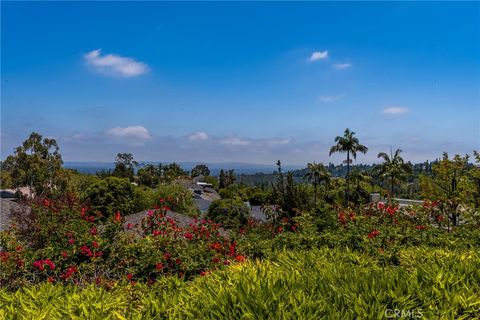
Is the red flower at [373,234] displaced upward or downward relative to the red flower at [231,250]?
upward

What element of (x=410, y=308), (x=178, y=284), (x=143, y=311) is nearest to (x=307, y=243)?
(x=178, y=284)

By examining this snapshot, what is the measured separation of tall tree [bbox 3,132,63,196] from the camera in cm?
3844

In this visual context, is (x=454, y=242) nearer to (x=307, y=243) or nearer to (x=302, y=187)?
(x=307, y=243)

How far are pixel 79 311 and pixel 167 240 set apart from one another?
331 cm

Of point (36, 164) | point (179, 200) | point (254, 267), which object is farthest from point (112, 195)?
point (254, 267)

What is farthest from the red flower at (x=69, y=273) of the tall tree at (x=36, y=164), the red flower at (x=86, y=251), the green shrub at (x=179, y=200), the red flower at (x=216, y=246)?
the tall tree at (x=36, y=164)

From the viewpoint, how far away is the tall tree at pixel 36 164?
38438mm

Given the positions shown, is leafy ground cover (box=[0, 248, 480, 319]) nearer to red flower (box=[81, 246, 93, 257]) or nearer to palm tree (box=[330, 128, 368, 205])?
red flower (box=[81, 246, 93, 257])

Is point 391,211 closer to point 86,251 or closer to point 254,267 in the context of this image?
point 254,267

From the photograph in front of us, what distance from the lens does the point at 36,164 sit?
38.2 m

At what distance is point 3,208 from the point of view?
50.8 ft

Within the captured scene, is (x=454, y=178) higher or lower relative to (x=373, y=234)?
higher

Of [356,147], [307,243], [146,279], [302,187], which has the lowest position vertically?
[146,279]

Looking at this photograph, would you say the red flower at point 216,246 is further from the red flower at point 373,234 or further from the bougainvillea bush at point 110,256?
the red flower at point 373,234
